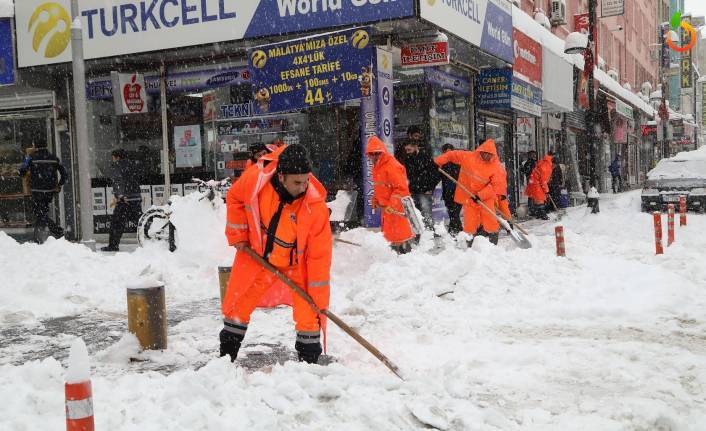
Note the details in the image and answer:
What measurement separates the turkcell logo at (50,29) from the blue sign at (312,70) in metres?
4.00

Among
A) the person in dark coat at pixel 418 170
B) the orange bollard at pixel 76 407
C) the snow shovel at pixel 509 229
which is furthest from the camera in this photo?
the person in dark coat at pixel 418 170

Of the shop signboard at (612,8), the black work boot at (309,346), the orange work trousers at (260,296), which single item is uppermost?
the shop signboard at (612,8)

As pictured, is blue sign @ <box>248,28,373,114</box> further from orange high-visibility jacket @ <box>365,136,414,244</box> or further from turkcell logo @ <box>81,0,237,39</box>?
orange high-visibility jacket @ <box>365,136,414,244</box>

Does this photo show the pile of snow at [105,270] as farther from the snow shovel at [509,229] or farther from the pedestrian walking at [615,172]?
the pedestrian walking at [615,172]

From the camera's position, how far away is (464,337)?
18.8 feet

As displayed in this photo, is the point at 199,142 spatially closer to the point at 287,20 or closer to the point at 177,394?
the point at 287,20

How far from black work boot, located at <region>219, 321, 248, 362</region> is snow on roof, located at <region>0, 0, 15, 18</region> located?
11.9 meters

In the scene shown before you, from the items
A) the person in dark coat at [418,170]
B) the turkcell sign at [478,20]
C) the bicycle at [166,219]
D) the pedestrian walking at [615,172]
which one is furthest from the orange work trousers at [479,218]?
the pedestrian walking at [615,172]

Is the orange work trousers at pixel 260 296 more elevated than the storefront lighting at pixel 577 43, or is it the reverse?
the storefront lighting at pixel 577 43

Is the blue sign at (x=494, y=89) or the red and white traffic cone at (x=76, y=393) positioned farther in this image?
the blue sign at (x=494, y=89)

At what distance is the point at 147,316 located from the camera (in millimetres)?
5367

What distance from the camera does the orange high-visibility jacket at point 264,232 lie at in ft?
14.4

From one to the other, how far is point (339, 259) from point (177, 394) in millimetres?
5481

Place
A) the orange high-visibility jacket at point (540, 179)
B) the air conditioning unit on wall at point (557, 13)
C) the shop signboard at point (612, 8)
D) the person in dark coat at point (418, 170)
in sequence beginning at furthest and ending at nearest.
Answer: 1. the shop signboard at point (612, 8)
2. the air conditioning unit on wall at point (557, 13)
3. the orange high-visibility jacket at point (540, 179)
4. the person in dark coat at point (418, 170)
